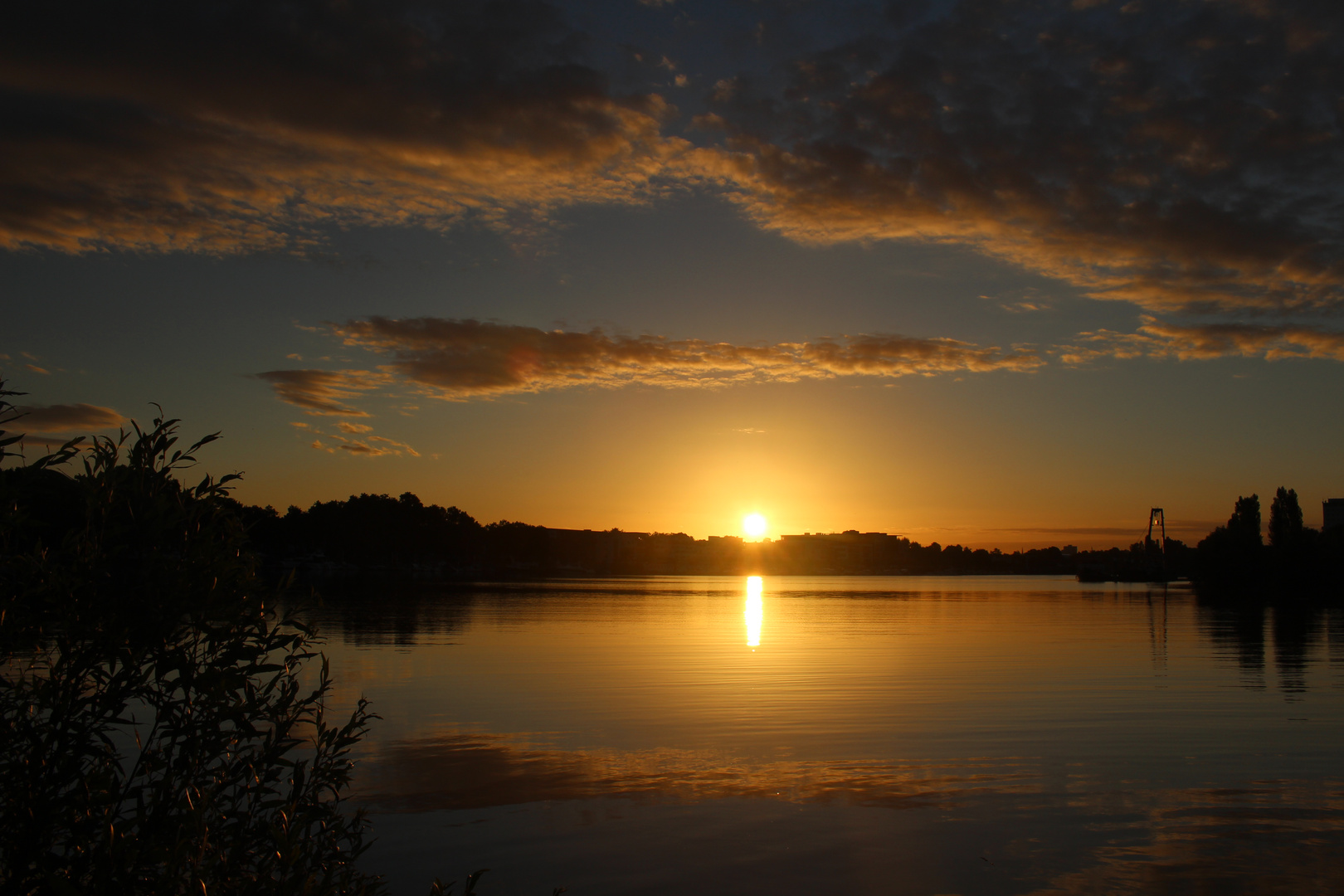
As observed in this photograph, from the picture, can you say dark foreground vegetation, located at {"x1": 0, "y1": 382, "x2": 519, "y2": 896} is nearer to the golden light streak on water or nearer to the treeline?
the golden light streak on water

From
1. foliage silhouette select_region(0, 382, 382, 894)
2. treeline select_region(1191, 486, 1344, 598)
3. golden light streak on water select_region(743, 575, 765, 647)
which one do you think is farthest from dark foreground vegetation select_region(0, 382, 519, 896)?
treeline select_region(1191, 486, 1344, 598)

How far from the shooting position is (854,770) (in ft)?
60.4

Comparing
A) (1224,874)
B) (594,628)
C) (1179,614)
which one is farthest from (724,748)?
(1179,614)

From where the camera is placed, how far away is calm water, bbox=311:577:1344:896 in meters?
12.7

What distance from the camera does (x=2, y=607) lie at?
23.4 feet

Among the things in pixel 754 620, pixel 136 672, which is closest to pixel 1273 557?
pixel 754 620

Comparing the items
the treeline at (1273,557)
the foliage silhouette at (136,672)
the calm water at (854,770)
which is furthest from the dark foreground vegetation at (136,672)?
the treeline at (1273,557)

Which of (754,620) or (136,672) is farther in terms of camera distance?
(754,620)

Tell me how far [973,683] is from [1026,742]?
10716 millimetres

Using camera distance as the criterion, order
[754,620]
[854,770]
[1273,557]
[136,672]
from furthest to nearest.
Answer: [1273,557], [754,620], [854,770], [136,672]

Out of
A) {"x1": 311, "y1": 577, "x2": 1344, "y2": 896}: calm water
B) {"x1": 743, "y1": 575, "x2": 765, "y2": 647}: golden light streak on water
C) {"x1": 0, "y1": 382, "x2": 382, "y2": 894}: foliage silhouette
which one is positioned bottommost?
{"x1": 743, "y1": 575, "x2": 765, "y2": 647}: golden light streak on water

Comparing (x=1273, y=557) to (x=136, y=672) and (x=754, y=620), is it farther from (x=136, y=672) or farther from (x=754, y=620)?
(x=136, y=672)

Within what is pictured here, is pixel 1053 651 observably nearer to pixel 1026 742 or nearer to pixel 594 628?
pixel 1026 742

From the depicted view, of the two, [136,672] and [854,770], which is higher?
[136,672]
